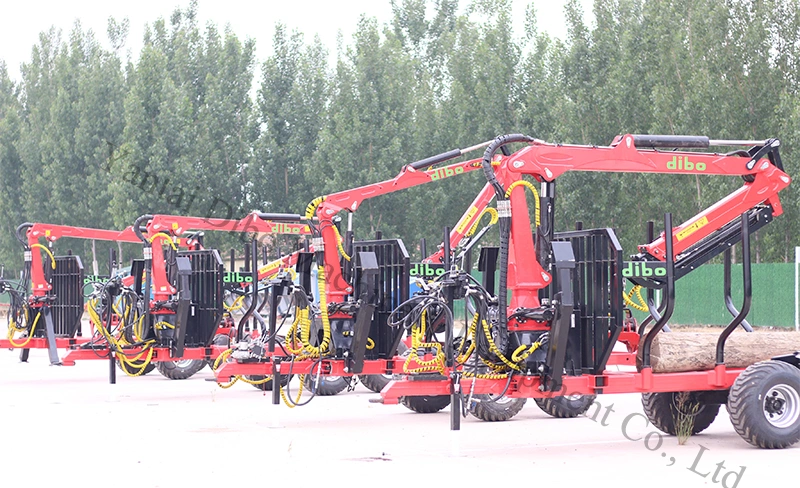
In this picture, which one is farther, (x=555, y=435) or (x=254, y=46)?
(x=254, y=46)

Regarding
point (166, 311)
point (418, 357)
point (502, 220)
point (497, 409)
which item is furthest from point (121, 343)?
point (502, 220)

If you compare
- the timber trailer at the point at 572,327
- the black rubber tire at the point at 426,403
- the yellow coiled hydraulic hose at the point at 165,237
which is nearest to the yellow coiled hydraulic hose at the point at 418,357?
the timber trailer at the point at 572,327

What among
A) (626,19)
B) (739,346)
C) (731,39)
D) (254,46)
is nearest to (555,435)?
(739,346)

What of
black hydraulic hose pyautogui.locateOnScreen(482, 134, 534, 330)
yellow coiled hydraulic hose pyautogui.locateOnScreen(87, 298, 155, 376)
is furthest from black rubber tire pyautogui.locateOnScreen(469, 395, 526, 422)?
yellow coiled hydraulic hose pyautogui.locateOnScreen(87, 298, 155, 376)

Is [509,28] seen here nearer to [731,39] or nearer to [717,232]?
[731,39]

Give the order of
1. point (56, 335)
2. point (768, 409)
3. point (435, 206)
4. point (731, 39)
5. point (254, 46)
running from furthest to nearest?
point (254, 46) → point (435, 206) → point (731, 39) → point (56, 335) → point (768, 409)

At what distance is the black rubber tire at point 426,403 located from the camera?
14484mm

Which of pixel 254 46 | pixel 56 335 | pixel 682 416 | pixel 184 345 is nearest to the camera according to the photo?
pixel 682 416

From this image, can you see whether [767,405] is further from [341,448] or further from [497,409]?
[341,448]

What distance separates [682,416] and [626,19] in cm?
3334

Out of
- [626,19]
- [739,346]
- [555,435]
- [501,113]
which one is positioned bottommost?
[555,435]

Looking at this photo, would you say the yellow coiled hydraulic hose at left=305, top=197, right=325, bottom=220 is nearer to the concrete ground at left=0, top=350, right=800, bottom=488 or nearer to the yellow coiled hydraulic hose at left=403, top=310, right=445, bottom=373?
the concrete ground at left=0, top=350, right=800, bottom=488

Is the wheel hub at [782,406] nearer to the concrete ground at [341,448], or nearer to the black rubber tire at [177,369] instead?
the concrete ground at [341,448]

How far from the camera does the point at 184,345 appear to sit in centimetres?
1800
